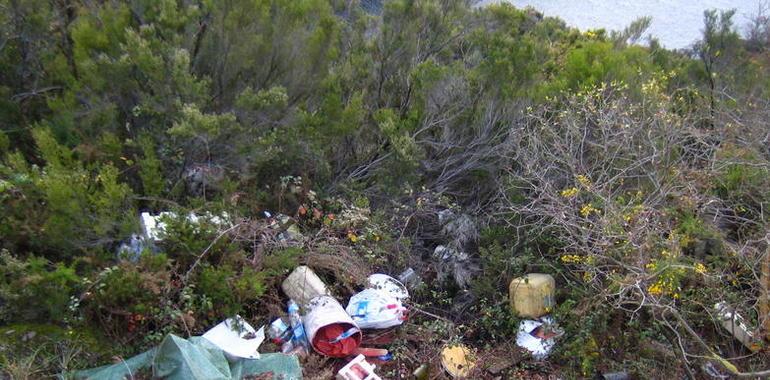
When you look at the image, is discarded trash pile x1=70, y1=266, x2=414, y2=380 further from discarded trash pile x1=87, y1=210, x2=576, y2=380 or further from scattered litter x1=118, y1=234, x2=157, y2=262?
scattered litter x1=118, y1=234, x2=157, y2=262

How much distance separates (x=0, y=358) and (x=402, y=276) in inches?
91.9

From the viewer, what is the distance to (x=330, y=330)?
3734 millimetres

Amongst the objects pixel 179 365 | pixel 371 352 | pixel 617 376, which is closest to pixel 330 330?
pixel 371 352

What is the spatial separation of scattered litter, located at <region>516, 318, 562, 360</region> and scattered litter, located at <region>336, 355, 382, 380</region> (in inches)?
40.4

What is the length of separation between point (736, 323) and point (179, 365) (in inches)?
125

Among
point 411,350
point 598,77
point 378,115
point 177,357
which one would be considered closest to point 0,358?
point 177,357

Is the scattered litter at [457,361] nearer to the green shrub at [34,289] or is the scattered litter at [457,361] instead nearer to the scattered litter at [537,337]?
the scattered litter at [537,337]

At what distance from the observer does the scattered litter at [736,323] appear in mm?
3867

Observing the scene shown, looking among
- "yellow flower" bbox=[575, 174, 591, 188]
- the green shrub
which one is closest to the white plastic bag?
"yellow flower" bbox=[575, 174, 591, 188]

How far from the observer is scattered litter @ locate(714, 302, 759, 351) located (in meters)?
3.87

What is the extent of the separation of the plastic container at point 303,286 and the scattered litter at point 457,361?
80 cm

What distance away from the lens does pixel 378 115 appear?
4820 millimetres

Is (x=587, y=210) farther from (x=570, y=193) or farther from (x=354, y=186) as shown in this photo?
(x=354, y=186)

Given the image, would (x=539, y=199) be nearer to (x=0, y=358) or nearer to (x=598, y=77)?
(x=598, y=77)
